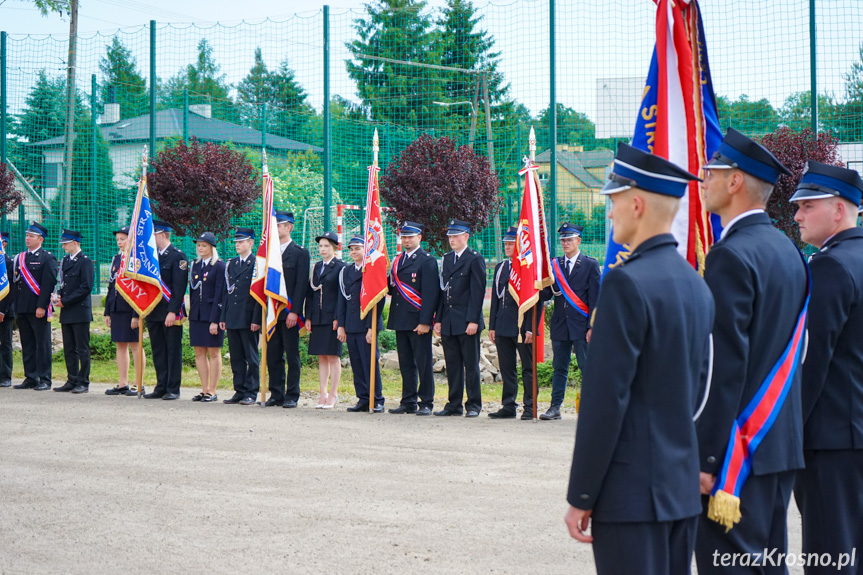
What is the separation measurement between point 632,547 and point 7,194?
52.7ft

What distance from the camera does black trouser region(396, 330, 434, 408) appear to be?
1049 centimetres

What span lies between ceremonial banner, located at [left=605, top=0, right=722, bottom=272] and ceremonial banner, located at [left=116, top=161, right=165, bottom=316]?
8824 mm

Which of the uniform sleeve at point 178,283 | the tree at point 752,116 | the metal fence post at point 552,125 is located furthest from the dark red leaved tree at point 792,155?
the uniform sleeve at point 178,283

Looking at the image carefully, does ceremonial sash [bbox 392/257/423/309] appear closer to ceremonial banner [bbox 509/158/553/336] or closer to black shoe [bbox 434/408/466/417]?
ceremonial banner [bbox 509/158/553/336]

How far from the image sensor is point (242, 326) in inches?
444

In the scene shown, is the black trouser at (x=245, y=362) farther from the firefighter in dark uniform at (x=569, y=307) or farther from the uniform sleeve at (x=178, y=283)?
the firefighter in dark uniform at (x=569, y=307)

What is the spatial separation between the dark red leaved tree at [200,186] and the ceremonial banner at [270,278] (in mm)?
3324

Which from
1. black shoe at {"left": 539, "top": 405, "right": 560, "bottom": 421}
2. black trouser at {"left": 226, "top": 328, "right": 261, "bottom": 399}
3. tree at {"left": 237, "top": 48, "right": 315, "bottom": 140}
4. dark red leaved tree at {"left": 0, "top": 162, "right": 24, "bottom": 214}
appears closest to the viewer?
black shoe at {"left": 539, "top": 405, "right": 560, "bottom": 421}

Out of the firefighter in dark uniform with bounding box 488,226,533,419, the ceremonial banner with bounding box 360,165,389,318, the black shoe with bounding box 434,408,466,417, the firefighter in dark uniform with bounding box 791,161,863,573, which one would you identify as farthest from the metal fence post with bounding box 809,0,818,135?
the firefighter in dark uniform with bounding box 791,161,863,573

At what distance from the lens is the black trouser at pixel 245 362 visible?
11.3 metres

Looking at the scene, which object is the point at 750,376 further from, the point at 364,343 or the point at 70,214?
→ the point at 70,214

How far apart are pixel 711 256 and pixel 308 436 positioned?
5962 millimetres

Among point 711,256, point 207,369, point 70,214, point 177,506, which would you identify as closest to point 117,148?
point 70,214

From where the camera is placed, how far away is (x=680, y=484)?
8.79ft
